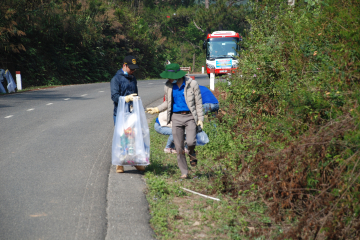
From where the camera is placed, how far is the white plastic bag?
635 cm

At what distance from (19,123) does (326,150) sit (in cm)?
932

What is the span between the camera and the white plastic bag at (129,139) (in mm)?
6352

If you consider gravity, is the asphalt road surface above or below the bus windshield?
below

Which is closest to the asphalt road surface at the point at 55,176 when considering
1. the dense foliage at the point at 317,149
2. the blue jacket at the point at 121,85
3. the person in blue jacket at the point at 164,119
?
the person in blue jacket at the point at 164,119

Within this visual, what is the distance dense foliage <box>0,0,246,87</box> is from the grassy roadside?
66.2 ft

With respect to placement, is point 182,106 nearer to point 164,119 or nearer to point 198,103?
point 198,103

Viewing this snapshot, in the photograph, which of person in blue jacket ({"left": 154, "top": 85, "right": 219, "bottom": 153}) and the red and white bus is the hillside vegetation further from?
the red and white bus

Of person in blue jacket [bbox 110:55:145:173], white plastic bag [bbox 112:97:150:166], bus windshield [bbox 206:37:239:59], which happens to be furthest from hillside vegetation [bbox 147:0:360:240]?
bus windshield [bbox 206:37:239:59]

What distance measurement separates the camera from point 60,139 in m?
9.19

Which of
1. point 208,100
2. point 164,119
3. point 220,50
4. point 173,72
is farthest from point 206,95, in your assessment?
point 220,50

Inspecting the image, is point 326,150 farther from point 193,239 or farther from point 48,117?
point 48,117

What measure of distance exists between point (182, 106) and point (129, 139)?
101 cm

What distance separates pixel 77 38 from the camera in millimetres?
32188

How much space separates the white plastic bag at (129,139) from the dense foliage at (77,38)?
1912cm
